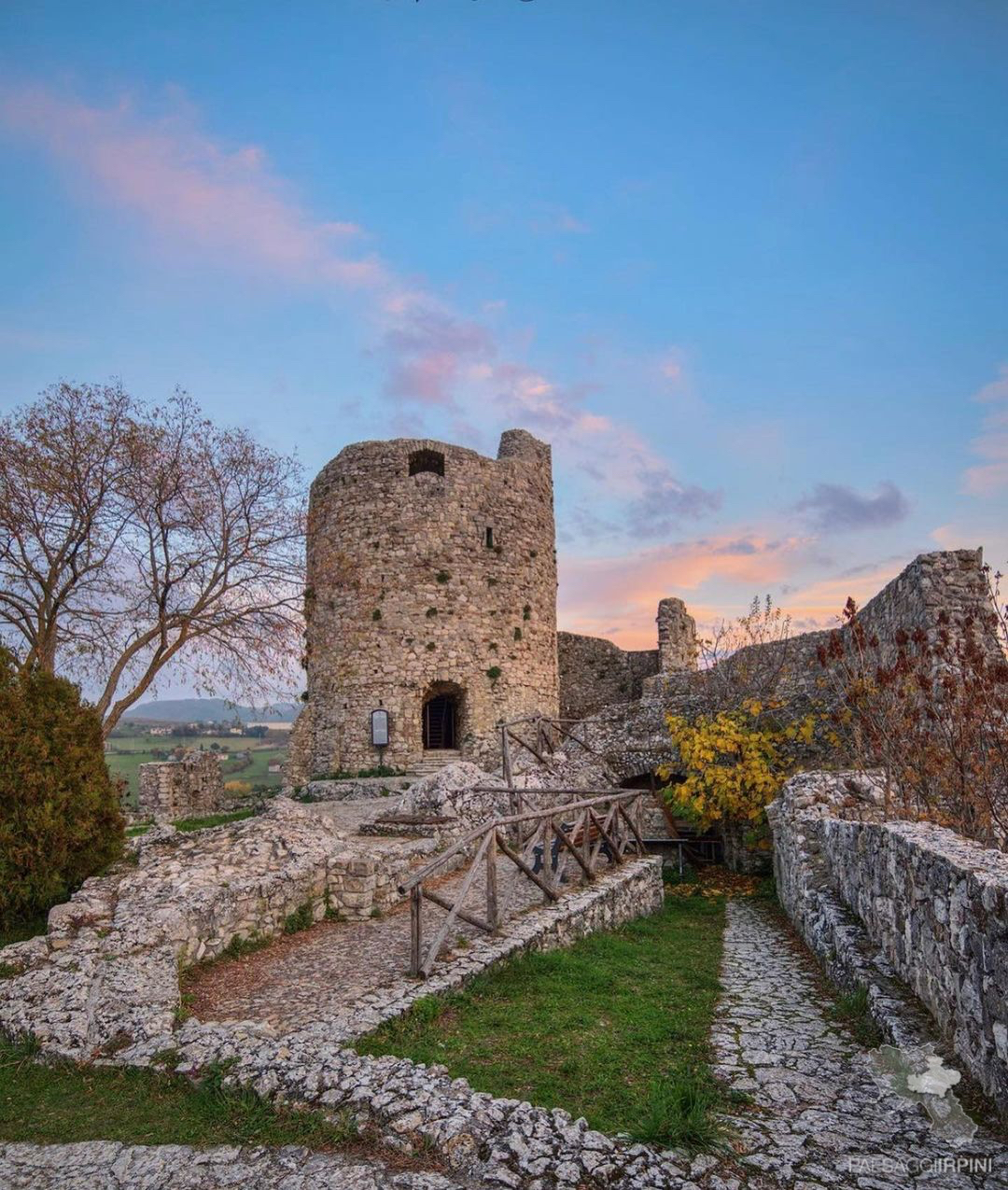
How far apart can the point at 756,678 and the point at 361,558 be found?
37.3ft

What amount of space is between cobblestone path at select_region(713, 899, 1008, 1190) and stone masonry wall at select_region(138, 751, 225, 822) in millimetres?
16446

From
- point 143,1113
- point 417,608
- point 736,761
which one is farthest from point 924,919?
point 417,608

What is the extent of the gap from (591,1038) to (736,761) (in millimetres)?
9798

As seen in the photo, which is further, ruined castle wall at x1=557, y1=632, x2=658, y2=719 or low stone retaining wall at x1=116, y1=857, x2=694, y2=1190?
ruined castle wall at x1=557, y1=632, x2=658, y2=719

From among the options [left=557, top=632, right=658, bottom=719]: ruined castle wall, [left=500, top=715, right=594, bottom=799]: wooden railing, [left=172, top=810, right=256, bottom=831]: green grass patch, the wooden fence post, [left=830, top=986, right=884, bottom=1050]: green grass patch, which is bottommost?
[left=172, top=810, right=256, bottom=831]: green grass patch

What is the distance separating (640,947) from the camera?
8234 millimetres

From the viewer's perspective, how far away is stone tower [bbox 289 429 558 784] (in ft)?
69.2

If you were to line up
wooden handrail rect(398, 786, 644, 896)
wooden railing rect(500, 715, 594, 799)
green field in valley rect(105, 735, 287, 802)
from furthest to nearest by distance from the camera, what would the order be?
green field in valley rect(105, 735, 287, 802)
wooden railing rect(500, 715, 594, 799)
wooden handrail rect(398, 786, 644, 896)

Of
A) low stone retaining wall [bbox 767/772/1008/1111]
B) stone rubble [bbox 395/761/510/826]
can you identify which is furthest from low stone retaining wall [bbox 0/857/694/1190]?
stone rubble [bbox 395/761/510/826]

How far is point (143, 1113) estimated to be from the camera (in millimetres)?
4277

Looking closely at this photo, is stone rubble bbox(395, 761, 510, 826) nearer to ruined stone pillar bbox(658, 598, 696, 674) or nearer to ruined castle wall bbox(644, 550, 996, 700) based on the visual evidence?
ruined castle wall bbox(644, 550, 996, 700)

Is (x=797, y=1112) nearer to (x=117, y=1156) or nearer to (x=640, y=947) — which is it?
(x=117, y=1156)

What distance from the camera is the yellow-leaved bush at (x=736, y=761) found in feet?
44.1

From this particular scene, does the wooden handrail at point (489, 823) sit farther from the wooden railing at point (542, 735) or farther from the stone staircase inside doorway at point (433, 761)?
the stone staircase inside doorway at point (433, 761)
